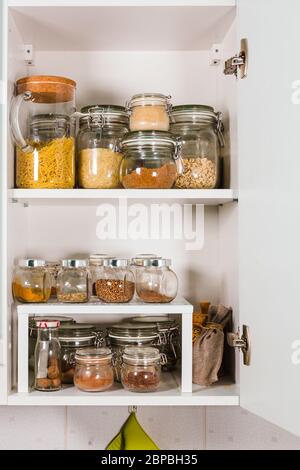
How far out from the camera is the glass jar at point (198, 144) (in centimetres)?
128

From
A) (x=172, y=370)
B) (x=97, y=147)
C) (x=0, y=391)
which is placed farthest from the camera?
(x=172, y=370)

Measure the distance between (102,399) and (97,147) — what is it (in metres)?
0.52

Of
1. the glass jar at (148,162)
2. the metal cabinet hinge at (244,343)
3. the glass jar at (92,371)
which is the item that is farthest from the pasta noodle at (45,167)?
the metal cabinet hinge at (244,343)

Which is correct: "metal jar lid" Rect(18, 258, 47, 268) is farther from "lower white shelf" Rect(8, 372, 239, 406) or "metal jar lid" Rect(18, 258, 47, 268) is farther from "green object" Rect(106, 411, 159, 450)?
"green object" Rect(106, 411, 159, 450)

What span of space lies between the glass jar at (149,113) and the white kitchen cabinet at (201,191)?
0.48 feet

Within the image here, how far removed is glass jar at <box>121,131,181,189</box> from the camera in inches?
49.2

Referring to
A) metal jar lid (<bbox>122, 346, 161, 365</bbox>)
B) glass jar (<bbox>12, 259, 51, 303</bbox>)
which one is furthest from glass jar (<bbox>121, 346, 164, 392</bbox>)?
glass jar (<bbox>12, 259, 51, 303</bbox>)

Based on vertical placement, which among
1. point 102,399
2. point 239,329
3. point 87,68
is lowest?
point 102,399

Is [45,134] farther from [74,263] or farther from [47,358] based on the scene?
[47,358]

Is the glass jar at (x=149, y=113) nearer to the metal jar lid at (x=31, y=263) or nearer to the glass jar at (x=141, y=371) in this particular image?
the metal jar lid at (x=31, y=263)
